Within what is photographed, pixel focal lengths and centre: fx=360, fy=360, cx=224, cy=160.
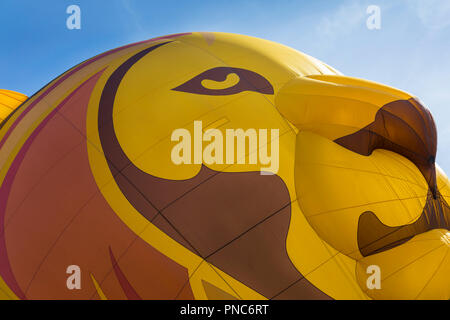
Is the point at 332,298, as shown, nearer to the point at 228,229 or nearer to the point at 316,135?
the point at 228,229

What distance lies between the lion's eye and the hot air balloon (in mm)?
19

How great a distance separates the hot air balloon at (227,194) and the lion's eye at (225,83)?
19 millimetres

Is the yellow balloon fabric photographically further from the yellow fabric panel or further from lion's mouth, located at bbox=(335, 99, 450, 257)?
the yellow fabric panel

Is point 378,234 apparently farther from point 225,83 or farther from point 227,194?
A: point 225,83

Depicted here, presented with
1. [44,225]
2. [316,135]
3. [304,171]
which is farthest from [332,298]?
[44,225]

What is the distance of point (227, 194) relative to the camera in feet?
11.4

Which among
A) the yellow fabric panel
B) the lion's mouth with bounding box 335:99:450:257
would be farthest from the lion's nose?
the yellow fabric panel

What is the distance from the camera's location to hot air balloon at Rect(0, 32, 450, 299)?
3.33 metres

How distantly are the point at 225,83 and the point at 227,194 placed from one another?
54.4 inches

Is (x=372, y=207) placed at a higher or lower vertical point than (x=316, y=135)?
lower

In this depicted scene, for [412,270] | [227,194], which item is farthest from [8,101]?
[412,270]

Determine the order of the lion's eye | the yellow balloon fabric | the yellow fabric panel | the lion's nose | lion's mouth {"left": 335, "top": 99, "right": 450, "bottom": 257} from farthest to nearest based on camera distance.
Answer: the yellow balloon fabric < the lion's eye < the lion's nose < lion's mouth {"left": 335, "top": 99, "right": 450, "bottom": 257} < the yellow fabric panel
